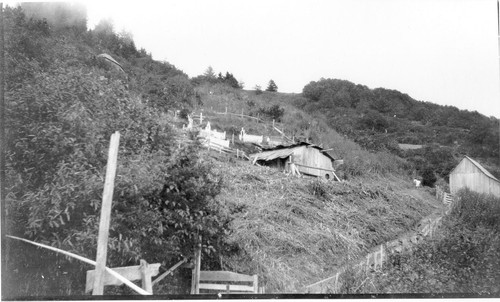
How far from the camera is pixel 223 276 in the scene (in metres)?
5.46

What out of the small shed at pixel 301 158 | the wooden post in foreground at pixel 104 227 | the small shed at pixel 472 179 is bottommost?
the wooden post in foreground at pixel 104 227

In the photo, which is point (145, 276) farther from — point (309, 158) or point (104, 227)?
point (309, 158)

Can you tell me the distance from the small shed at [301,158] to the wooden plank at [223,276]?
10.4 meters

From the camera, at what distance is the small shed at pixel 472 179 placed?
623cm

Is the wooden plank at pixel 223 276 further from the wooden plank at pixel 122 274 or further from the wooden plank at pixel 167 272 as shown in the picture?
the wooden plank at pixel 122 274

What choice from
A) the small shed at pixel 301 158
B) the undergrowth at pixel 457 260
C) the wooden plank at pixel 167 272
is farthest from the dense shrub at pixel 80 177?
the small shed at pixel 301 158

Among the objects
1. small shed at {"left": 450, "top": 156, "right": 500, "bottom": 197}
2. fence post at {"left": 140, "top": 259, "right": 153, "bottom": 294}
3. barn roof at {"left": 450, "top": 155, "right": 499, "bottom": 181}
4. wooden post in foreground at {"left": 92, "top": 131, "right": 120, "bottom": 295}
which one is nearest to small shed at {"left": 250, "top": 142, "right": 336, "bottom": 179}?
small shed at {"left": 450, "top": 156, "right": 500, "bottom": 197}

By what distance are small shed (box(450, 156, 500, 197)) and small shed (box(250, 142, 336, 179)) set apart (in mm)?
8040

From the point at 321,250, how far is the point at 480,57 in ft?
17.1

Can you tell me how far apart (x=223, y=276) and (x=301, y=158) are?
11940 millimetres

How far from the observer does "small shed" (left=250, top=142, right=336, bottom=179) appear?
16266mm

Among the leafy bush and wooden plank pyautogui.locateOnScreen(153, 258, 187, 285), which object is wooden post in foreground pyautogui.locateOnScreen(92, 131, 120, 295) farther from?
the leafy bush

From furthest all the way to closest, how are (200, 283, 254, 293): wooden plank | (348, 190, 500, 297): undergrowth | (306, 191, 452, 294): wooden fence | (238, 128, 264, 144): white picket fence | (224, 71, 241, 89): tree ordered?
(238, 128, 264, 144): white picket fence
(224, 71, 241, 89): tree
(306, 191, 452, 294): wooden fence
(348, 190, 500, 297): undergrowth
(200, 283, 254, 293): wooden plank

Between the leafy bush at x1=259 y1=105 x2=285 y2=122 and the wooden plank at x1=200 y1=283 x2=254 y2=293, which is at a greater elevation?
the leafy bush at x1=259 y1=105 x2=285 y2=122
